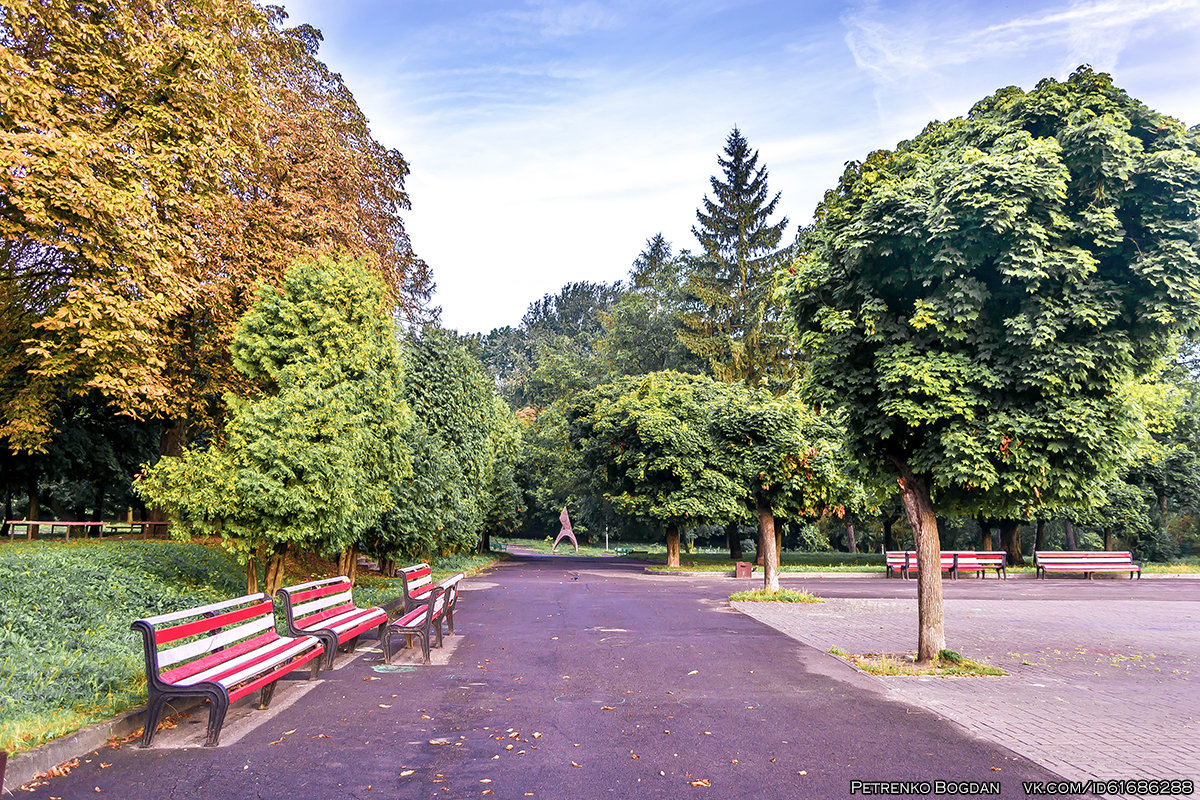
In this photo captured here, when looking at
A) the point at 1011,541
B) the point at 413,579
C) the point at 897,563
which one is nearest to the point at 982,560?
the point at 897,563

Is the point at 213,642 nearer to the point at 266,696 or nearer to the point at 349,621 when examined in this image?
the point at 266,696

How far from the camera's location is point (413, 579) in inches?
423

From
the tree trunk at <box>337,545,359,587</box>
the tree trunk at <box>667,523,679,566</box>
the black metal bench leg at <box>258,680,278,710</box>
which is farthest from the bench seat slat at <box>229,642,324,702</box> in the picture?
the tree trunk at <box>667,523,679,566</box>

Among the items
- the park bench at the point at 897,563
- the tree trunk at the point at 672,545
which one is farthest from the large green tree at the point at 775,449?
the tree trunk at the point at 672,545

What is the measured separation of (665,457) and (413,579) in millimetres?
19582

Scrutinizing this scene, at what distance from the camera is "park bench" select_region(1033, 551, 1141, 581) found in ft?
87.0

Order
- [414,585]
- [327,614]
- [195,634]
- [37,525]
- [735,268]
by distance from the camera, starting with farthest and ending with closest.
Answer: [735,268] < [37,525] < [414,585] < [327,614] < [195,634]

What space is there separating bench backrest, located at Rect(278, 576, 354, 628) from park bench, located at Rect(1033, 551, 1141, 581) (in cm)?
2651

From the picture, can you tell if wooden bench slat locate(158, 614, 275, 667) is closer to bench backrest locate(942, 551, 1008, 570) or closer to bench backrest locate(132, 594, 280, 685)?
bench backrest locate(132, 594, 280, 685)

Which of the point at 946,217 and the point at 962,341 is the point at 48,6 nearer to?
the point at 946,217

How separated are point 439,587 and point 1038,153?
30.1ft

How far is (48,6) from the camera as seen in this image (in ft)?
37.8

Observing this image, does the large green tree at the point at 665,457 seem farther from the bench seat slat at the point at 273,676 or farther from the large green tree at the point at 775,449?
the bench seat slat at the point at 273,676

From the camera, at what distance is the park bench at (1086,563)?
26.5m
